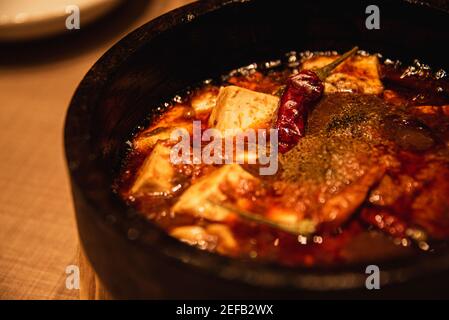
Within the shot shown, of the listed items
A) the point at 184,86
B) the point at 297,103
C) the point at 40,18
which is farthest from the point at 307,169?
the point at 40,18

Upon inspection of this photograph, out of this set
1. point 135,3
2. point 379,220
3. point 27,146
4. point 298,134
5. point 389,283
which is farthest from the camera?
point 135,3

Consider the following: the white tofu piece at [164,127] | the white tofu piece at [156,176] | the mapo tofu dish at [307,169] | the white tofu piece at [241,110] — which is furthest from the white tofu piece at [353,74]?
the white tofu piece at [156,176]

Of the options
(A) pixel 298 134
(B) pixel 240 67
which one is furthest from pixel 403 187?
(B) pixel 240 67

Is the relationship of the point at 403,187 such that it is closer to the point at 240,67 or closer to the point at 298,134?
the point at 298,134

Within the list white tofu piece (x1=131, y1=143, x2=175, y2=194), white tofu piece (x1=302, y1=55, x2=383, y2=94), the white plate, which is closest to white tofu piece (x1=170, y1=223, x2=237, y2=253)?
white tofu piece (x1=131, y1=143, x2=175, y2=194)

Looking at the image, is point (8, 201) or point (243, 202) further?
point (8, 201)
